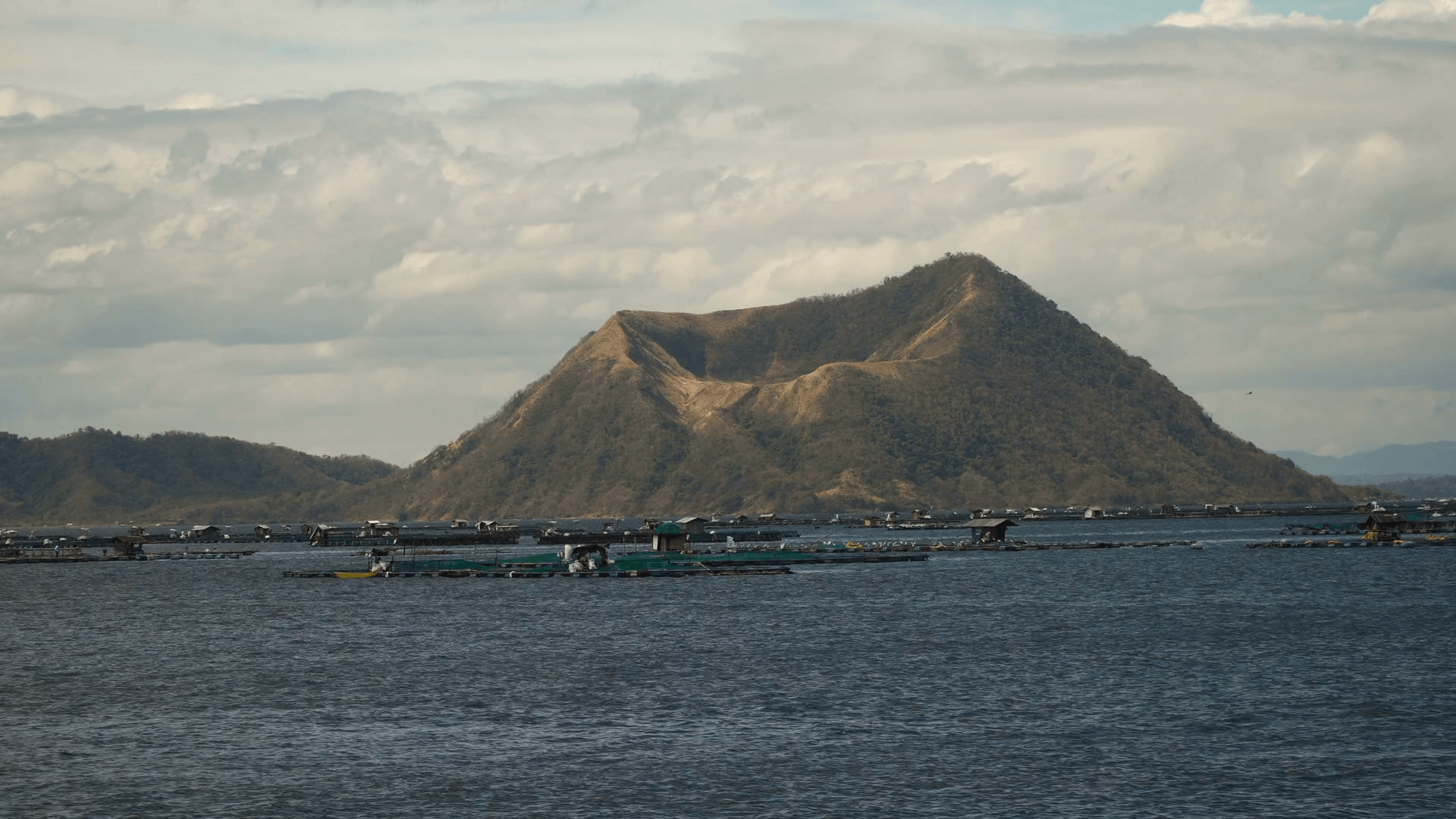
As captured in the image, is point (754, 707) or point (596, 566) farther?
point (596, 566)

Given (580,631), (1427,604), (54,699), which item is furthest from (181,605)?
(1427,604)

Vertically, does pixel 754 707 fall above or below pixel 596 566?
below

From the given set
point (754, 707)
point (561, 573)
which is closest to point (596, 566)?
point (561, 573)

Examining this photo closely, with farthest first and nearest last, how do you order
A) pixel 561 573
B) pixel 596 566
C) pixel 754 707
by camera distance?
pixel 561 573, pixel 596 566, pixel 754 707

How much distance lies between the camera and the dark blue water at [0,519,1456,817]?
5419cm

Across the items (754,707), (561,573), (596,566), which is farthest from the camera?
(561,573)

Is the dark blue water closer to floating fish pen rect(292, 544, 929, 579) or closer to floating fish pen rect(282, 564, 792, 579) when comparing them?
floating fish pen rect(282, 564, 792, 579)

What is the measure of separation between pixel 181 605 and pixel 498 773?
95839 millimetres

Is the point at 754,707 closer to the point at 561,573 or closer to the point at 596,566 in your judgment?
the point at 596,566

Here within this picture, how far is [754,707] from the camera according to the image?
2862 inches

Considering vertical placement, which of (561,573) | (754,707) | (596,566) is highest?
(596,566)

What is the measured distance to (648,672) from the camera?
85750 millimetres

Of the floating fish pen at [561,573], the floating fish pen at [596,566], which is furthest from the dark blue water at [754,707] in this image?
the floating fish pen at [596,566]

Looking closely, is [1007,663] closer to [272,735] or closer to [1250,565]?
[272,735]
